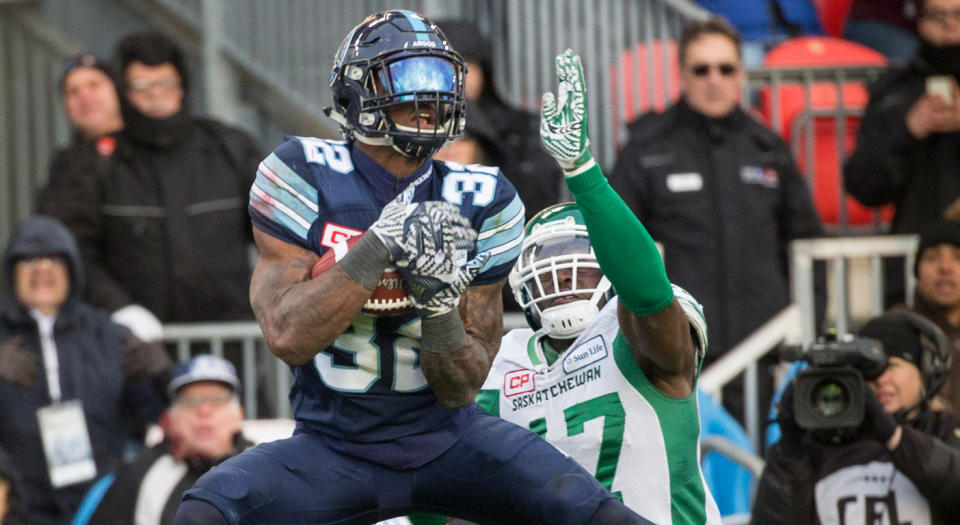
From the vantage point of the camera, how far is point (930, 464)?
6.33 m

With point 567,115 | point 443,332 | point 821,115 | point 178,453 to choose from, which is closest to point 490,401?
point 443,332

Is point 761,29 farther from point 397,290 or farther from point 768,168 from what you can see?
point 397,290

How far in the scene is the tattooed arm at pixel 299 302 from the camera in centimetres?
433

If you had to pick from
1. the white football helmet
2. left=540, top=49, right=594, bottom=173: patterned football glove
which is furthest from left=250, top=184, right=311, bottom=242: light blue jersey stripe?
the white football helmet

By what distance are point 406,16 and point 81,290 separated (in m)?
3.90

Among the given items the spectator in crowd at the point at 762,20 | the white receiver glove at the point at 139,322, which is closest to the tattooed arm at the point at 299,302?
the white receiver glove at the point at 139,322

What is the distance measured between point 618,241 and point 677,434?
772 millimetres

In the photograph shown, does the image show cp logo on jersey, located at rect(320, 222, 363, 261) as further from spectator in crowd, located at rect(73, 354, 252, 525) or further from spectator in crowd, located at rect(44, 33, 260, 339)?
spectator in crowd, located at rect(44, 33, 260, 339)

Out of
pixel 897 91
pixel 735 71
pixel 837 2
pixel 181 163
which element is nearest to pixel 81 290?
pixel 181 163

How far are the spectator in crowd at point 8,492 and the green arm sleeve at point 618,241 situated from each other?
3.58 meters

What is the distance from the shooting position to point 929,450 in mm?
6336

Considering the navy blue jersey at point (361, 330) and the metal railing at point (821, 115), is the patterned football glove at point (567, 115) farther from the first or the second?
the metal railing at point (821, 115)

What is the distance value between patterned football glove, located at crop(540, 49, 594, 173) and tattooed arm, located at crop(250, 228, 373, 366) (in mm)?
635

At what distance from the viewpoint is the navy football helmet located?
461 centimetres
